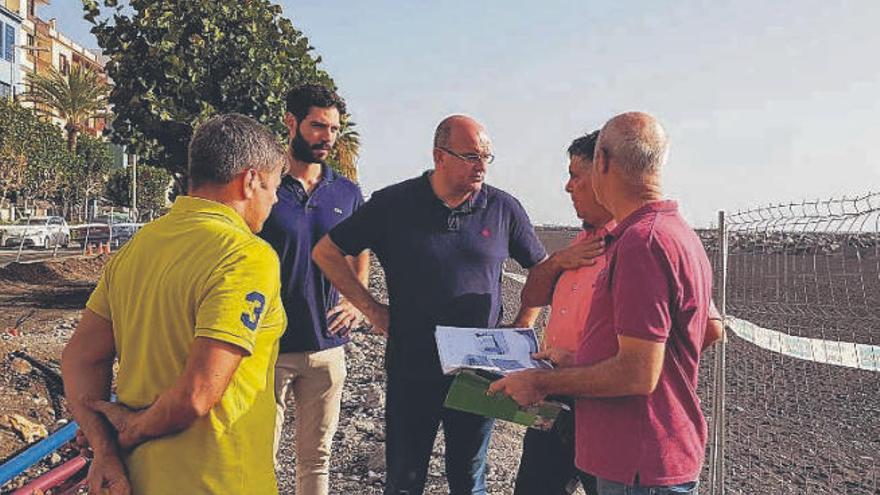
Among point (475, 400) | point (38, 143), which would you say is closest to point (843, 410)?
point (475, 400)

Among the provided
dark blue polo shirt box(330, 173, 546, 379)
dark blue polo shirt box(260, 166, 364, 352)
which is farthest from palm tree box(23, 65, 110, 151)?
dark blue polo shirt box(330, 173, 546, 379)

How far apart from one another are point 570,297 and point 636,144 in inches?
37.8

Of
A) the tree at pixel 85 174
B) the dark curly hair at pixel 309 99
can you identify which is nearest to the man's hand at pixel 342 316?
the dark curly hair at pixel 309 99

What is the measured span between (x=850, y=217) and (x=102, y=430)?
11.8 feet

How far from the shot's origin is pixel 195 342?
2150 millimetres

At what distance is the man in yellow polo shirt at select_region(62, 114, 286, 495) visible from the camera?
2166 mm

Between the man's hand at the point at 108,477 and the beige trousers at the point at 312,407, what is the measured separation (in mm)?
1775

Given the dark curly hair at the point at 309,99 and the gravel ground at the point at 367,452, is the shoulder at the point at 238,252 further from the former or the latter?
the gravel ground at the point at 367,452

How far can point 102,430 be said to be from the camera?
7.69 ft

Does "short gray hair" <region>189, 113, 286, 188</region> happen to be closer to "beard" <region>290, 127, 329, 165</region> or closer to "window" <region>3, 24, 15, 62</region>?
"beard" <region>290, 127, 329, 165</region>

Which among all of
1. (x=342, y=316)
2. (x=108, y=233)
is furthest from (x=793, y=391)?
(x=108, y=233)

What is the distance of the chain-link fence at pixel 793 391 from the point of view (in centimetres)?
476

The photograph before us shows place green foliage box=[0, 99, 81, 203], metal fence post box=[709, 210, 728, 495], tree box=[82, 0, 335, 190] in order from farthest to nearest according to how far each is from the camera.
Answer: green foliage box=[0, 99, 81, 203]
tree box=[82, 0, 335, 190]
metal fence post box=[709, 210, 728, 495]

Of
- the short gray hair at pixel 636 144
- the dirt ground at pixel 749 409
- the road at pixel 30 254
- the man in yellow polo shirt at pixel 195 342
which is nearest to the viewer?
the man in yellow polo shirt at pixel 195 342
